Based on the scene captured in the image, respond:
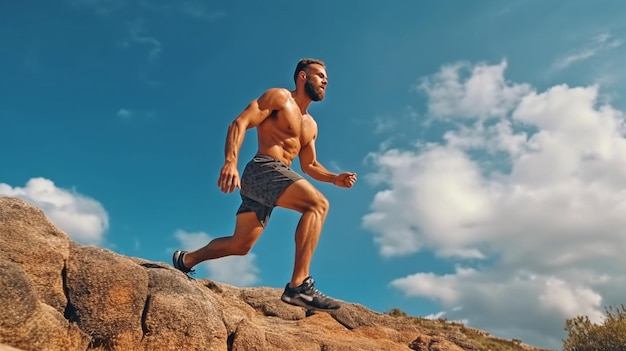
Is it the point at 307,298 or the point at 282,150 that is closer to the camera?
the point at 307,298

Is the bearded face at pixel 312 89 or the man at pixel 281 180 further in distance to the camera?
the bearded face at pixel 312 89

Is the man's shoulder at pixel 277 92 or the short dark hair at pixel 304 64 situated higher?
the short dark hair at pixel 304 64

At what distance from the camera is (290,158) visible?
7625 millimetres

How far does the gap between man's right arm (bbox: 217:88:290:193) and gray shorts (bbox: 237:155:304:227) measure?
43 cm

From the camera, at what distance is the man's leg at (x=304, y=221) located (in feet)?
22.5

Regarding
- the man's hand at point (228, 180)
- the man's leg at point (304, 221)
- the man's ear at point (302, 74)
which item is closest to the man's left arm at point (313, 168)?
the man's ear at point (302, 74)

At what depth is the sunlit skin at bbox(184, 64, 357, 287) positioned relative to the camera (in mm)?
6871

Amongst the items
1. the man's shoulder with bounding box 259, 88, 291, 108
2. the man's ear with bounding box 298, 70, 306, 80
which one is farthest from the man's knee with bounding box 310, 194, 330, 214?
the man's ear with bounding box 298, 70, 306, 80

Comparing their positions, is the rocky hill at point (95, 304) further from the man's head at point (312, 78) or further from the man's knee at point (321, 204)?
the man's head at point (312, 78)

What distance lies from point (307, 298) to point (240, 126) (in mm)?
2141

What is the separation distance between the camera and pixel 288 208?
7.07m

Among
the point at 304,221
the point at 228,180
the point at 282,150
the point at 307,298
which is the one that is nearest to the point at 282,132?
the point at 282,150

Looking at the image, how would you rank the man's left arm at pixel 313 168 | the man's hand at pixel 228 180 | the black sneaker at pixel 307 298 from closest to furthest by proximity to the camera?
the man's hand at pixel 228 180, the black sneaker at pixel 307 298, the man's left arm at pixel 313 168

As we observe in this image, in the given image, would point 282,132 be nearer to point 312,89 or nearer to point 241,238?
point 312,89
